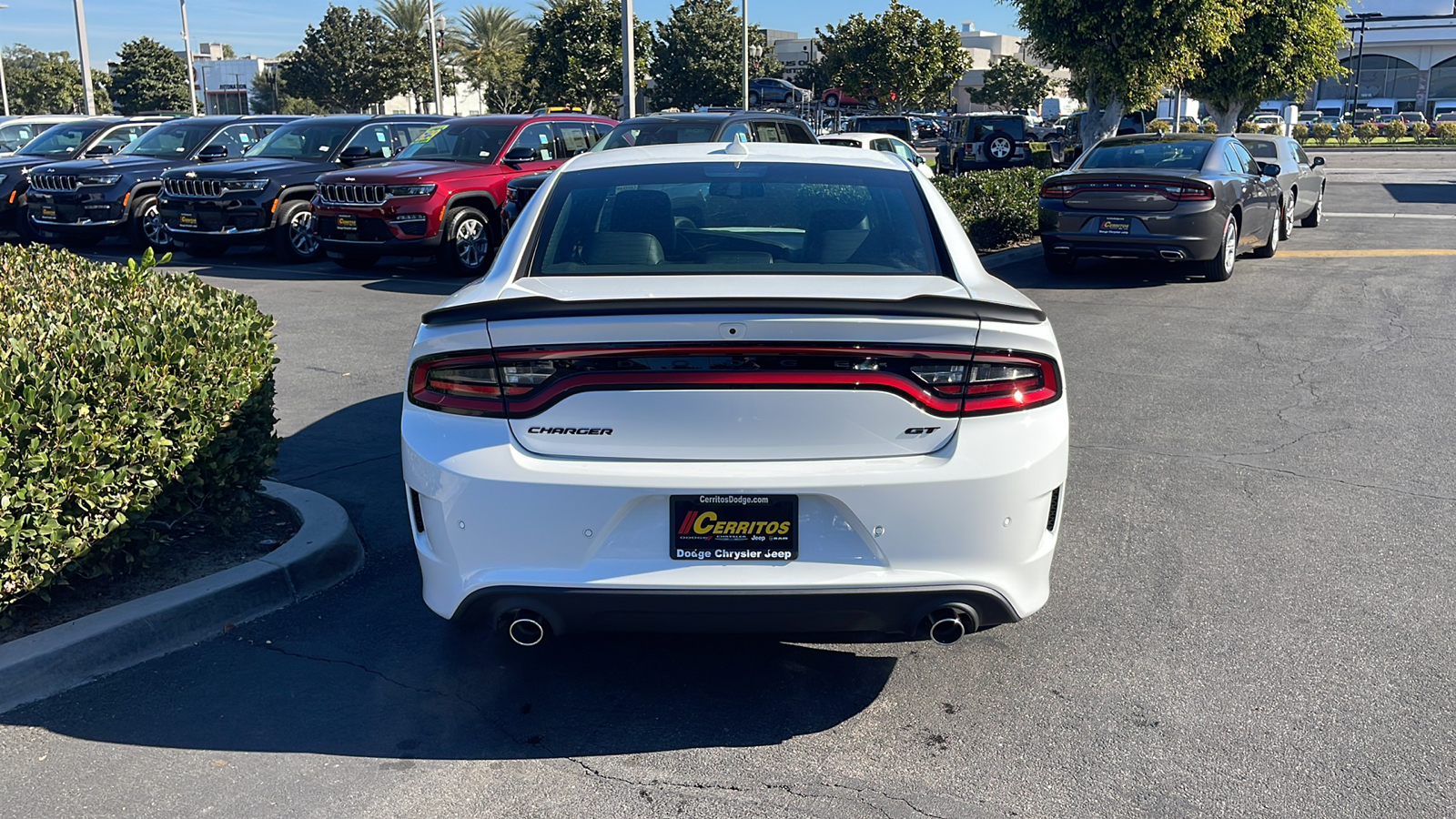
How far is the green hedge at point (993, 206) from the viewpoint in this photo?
49.6 ft

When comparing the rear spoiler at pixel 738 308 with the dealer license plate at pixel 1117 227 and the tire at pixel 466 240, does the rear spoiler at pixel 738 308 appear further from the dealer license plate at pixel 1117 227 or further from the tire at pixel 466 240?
the tire at pixel 466 240

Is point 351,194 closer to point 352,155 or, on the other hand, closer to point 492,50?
point 352,155

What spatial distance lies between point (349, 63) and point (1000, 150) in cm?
4481

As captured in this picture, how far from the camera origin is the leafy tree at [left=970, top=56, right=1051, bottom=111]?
251ft

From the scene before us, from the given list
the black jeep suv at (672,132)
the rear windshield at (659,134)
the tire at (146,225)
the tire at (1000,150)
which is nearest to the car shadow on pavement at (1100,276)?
the black jeep suv at (672,132)

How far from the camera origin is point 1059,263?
45.3ft

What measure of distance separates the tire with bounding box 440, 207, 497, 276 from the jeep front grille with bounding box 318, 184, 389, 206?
2.48 ft

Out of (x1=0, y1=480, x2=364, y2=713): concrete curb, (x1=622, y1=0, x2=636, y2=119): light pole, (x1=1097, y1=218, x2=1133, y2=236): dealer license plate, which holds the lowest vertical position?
(x1=0, y1=480, x2=364, y2=713): concrete curb

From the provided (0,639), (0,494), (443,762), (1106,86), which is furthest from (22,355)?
(1106,86)

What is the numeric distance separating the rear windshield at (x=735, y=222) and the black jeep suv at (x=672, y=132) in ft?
31.4

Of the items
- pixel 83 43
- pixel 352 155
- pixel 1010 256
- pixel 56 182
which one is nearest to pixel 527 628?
pixel 1010 256

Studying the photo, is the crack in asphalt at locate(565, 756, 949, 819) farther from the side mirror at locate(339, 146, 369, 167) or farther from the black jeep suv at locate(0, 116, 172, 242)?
the black jeep suv at locate(0, 116, 172, 242)

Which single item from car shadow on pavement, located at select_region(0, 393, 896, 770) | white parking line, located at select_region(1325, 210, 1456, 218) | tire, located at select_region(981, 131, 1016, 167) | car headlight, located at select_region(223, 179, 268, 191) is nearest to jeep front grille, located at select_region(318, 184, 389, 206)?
car headlight, located at select_region(223, 179, 268, 191)

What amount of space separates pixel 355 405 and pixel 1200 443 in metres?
5.16
